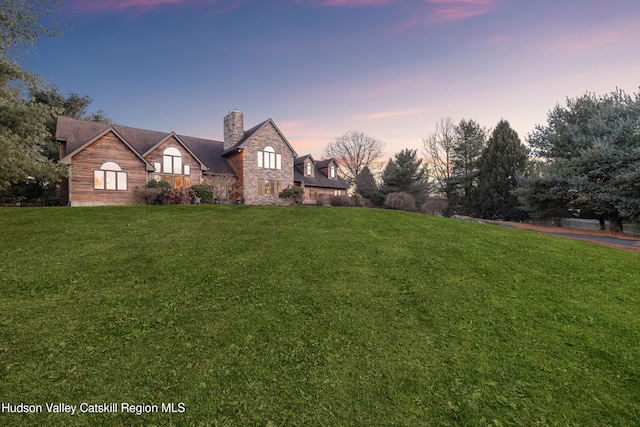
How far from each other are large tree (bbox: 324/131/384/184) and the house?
1481cm

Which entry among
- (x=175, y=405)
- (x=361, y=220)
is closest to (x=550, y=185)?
(x=361, y=220)

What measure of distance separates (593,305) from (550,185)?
59.5 feet

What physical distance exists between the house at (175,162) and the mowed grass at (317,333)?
13681 mm

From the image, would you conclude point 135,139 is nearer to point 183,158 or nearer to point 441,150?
point 183,158

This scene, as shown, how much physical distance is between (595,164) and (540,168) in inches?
135

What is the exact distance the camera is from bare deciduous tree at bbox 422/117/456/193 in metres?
37.9

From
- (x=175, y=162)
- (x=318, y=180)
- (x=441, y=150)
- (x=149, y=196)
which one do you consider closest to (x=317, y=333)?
(x=149, y=196)

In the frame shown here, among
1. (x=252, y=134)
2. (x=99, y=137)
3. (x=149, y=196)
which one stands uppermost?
(x=252, y=134)

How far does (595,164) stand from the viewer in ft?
55.6

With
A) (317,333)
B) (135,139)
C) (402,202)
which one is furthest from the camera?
(402,202)

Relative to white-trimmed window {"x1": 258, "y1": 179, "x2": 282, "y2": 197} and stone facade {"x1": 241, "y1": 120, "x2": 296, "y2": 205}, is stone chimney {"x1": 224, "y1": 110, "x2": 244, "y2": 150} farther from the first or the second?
white-trimmed window {"x1": 258, "y1": 179, "x2": 282, "y2": 197}

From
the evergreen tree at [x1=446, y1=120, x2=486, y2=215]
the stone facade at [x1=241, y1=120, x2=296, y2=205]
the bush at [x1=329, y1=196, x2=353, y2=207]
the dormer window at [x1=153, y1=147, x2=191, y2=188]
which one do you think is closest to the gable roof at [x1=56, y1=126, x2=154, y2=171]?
the dormer window at [x1=153, y1=147, x2=191, y2=188]

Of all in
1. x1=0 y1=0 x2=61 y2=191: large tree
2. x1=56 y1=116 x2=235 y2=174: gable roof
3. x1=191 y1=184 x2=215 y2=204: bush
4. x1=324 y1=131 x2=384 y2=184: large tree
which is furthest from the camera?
x1=324 y1=131 x2=384 y2=184: large tree

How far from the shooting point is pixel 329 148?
49.9 meters
